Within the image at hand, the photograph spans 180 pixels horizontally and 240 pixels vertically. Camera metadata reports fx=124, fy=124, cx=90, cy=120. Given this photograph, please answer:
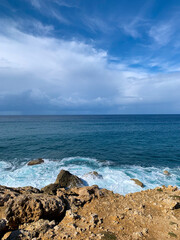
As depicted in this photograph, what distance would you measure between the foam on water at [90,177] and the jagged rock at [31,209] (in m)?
11.2

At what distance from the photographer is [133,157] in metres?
32.3

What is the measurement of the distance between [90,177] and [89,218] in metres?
12.8

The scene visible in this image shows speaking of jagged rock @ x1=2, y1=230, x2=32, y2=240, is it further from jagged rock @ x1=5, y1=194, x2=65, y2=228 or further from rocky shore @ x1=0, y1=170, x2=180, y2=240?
jagged rock @ x1=5, y1=194, x2=65, y2=228

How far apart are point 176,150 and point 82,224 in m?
38.3

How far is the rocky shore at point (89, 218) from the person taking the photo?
8.29 metres

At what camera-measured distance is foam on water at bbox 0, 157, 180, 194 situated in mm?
20609

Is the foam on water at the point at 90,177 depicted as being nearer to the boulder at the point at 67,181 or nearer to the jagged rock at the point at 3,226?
the boulder at the point at 67,181

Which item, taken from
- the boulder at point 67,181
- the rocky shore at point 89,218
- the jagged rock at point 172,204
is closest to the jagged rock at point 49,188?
the boulder at point 67,181

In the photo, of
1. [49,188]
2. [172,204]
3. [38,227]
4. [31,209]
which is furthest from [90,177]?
[38,227]

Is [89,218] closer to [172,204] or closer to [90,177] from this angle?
[172,204]

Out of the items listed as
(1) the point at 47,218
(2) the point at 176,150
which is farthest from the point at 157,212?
(2) the point at 176,150

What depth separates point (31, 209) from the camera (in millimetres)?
9625

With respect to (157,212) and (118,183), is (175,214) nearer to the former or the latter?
(157,212)

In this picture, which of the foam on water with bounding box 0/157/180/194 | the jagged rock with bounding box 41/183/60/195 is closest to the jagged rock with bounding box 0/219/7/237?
the jagged rock with bounding box 41/183/60/195
